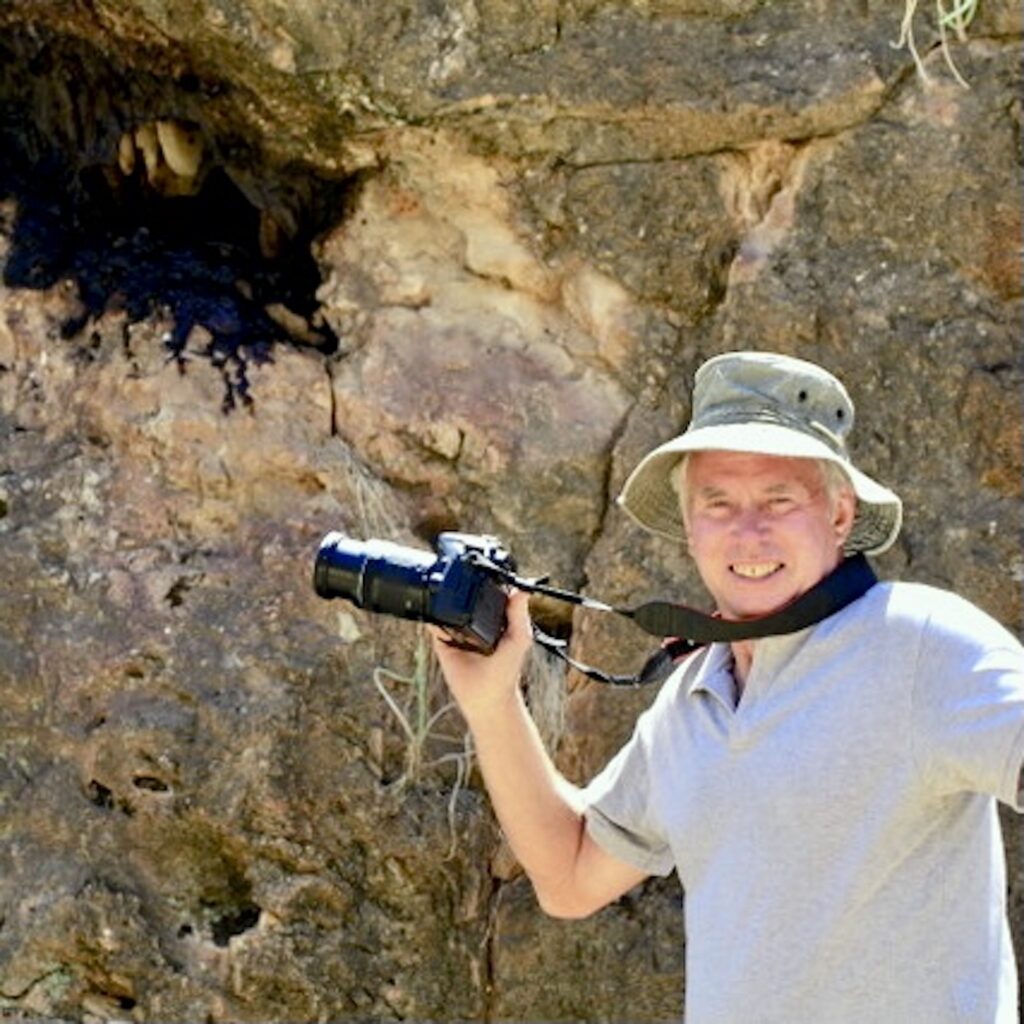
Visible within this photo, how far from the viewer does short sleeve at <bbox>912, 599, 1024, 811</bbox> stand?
6.98 feet

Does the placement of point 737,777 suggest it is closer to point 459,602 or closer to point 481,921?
point 459,602

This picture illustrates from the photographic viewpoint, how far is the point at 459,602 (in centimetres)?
256

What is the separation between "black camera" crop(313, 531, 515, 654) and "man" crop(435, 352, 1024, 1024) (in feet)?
0.90

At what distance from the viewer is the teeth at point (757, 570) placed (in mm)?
2426

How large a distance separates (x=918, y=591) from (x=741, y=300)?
4.39 feet

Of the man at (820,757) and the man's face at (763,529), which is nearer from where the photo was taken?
the man at (820,757)

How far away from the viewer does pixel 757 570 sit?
7.98 feet

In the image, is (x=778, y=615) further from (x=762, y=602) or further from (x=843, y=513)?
(x=843, y=513)

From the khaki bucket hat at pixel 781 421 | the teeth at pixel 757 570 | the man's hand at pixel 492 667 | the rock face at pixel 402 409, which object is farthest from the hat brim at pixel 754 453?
the rock face at pixel 402 409

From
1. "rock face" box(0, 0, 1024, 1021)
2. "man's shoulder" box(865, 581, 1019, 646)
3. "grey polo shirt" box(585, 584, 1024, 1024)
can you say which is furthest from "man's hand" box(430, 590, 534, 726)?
"rock face" box(0, 0, 1024, 1021)

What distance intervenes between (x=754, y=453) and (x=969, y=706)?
46 centimetres

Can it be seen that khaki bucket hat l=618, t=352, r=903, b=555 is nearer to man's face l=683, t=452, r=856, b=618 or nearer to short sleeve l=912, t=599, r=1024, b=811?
man's face l=683, t=452, r=856, b=618

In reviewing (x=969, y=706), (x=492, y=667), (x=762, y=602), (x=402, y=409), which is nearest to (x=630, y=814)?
(x=492, y=667)

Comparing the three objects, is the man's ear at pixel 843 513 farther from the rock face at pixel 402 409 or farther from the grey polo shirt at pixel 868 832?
the rock face at pixel 402 409
